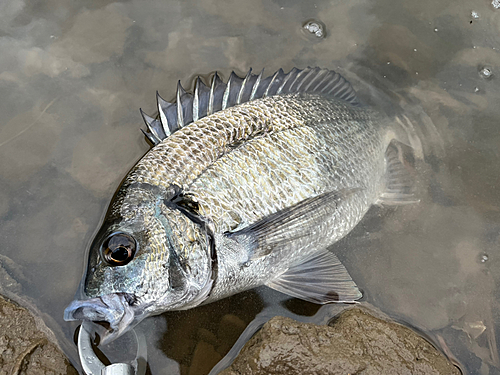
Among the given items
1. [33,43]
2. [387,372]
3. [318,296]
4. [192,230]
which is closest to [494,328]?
[387,372]

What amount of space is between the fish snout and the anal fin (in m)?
2.17

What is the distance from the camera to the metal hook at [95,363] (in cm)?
204

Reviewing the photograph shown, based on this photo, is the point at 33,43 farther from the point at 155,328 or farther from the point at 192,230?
the point at 155,328

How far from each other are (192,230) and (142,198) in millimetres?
369

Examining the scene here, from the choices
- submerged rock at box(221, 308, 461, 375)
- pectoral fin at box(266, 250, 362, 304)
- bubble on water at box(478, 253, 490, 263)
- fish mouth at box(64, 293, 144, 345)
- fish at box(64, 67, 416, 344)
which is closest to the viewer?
fish mouth at box(64, 293, 144, 345)

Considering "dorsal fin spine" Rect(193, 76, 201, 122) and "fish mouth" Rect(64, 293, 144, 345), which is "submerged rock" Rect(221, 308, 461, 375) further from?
"dorsal fin spine" Rect(193, 76, 201, 122)

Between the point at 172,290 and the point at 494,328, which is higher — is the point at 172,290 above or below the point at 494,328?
above

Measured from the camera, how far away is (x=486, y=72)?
138 inches

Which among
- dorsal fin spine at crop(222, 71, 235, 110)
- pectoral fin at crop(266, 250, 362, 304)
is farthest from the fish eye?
dorsal fin spine at crop(222, 71, 235, 110)

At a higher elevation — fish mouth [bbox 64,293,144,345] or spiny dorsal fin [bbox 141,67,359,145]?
spiny dorsal fin [bbox 141,67,359,145]

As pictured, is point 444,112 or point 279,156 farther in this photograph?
point 444,112

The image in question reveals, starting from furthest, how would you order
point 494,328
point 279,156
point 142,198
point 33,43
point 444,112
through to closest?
point 444,112 → point 33,43 → point 494,328 → point 279,156 → point 142,198

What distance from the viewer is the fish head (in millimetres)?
1941

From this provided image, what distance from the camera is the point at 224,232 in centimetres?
226
